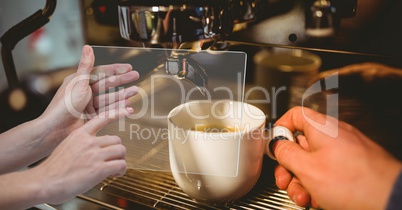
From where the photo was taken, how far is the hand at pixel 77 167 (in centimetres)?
43

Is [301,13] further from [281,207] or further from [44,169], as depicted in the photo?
[44,169]

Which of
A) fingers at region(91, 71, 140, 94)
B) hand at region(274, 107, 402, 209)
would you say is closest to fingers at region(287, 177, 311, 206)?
hand at region(274, 107, 402, 209)

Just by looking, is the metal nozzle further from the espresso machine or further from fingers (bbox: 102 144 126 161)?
fingers (bbox: 102 144 126 161)

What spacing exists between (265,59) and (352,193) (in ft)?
0.94

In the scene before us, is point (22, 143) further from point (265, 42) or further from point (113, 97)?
point (265, 42)

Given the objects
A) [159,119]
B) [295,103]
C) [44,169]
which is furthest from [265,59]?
[44,169]

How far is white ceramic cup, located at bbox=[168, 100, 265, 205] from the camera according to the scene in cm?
45

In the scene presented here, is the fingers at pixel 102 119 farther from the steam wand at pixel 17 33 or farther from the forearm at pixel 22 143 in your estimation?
the steam wand at pixel 17 33

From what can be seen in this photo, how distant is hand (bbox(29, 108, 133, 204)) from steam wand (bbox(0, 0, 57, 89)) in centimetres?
32

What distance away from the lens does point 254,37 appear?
615 mm

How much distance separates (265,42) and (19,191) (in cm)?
42

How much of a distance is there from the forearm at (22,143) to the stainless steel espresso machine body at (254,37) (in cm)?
11

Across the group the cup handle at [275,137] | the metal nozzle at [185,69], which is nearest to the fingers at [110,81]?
the metal nozzle at [185,69]

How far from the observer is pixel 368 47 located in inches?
21.8
